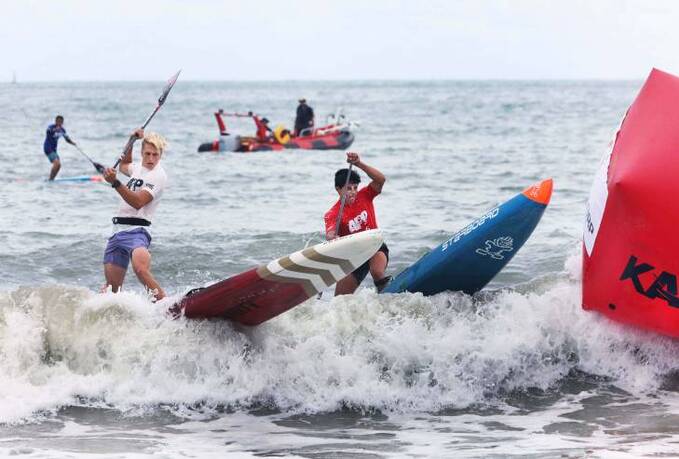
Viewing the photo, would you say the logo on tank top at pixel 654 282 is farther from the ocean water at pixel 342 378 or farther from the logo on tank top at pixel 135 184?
the logo on tank top at pixel 135 184

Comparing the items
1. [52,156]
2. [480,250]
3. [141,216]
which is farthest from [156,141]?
[52,156]

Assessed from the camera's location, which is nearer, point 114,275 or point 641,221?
point 641,221

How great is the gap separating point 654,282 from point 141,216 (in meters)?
3.54

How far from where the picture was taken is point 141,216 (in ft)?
24.5

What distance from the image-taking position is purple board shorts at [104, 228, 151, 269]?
746 cm

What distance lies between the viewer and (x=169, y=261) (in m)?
12.1

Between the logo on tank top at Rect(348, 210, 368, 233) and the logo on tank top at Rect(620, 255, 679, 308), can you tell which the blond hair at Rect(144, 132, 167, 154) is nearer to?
the logo on tank top at Rect(348, 210, 368, 233)

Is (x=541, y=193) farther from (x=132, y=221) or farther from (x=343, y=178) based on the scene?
(x=132, y=221)

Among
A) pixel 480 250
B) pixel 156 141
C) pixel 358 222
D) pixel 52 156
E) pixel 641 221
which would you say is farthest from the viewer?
pixel 52 156

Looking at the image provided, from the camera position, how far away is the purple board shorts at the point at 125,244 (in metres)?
7.46

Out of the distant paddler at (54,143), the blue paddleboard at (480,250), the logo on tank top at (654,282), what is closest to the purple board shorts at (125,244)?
the blue paddleboard at (480,250)

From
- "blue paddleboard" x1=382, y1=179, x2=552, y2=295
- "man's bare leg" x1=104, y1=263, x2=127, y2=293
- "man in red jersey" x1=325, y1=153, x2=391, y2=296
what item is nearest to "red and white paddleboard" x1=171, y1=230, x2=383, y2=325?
"man's bare leg" x1=104, y1=263, x2=127, y2=293

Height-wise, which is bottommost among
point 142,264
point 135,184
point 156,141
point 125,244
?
point 142,264

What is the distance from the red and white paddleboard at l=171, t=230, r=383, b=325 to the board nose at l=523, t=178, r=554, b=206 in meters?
1.51
